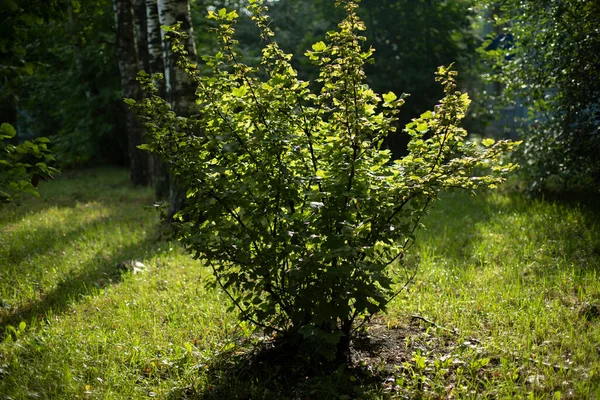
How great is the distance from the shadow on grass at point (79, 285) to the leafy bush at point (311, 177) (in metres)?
2.82

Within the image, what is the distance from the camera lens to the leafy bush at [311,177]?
3703 mm

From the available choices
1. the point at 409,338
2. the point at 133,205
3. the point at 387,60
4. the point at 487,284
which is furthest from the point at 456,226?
the point at 387,60

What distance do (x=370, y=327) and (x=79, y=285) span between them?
3823mm

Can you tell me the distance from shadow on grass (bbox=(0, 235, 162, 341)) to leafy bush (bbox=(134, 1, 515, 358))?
282 centimetres

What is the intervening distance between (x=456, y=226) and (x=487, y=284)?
292cm

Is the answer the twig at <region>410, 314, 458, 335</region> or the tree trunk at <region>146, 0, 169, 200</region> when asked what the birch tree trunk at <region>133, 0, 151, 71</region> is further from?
the twig at <region>410, 314, 458, 335</region>

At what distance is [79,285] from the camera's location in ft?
22.2

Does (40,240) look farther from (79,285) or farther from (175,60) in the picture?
(175,60)

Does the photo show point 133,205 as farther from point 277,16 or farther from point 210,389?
point 277,16

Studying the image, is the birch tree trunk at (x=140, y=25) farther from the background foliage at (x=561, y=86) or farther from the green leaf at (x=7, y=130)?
the green leaf at (x=7, y=130)

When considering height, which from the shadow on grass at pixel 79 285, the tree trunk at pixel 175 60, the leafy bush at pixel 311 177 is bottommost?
the shadow on grass at pixel 79 285

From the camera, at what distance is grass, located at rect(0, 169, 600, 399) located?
3.96 metres

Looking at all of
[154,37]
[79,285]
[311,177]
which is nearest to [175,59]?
[154,37]

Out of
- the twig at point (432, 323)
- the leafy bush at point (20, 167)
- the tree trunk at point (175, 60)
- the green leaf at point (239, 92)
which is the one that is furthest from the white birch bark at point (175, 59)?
the twig at point (432, 323)
